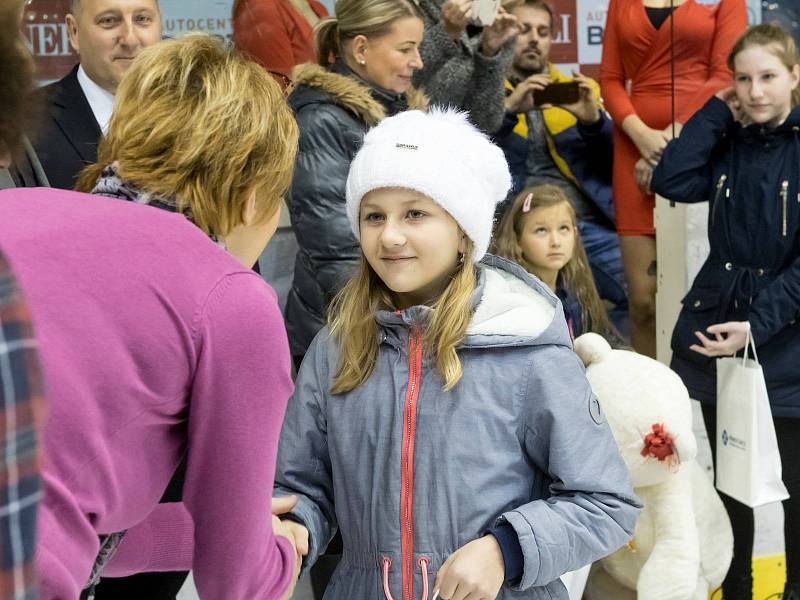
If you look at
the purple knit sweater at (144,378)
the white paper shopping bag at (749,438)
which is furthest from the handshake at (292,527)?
the white paper shopping bag at (749,438)

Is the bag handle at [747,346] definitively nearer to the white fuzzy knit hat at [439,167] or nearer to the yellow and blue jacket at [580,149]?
the yellow and blue jacket at [580,149]

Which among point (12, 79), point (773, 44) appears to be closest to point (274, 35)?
point (773, 44)

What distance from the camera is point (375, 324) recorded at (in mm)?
2123

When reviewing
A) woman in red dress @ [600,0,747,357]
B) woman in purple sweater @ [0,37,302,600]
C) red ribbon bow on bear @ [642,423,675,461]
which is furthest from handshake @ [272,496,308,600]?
woman in red dress @ [600,0,747,357]

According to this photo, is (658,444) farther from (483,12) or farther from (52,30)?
(52,30)

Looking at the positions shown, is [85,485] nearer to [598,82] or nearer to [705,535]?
[705,535]

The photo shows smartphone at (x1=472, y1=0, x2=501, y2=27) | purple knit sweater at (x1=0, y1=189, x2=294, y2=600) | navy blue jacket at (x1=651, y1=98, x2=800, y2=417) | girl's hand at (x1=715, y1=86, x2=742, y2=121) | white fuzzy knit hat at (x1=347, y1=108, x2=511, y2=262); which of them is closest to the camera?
purple knit sweater at (x1=0, y1=189, x2=294, y2=600)

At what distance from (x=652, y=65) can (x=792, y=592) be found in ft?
6.35

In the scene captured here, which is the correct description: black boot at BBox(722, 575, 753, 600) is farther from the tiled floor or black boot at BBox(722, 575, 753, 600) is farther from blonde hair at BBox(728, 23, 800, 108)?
blonde hair at BBox(728, 23, 800, 108)

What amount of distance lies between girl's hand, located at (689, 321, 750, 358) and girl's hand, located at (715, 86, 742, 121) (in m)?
0.69

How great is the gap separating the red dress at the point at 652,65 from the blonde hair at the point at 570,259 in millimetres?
693

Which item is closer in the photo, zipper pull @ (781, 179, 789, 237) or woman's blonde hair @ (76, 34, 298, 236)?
woman's blonde hair @ (76, 34, 298, 236)

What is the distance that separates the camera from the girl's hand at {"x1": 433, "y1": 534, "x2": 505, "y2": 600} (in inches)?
73.4

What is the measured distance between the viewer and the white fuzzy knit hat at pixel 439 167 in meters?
Result: 2.11
